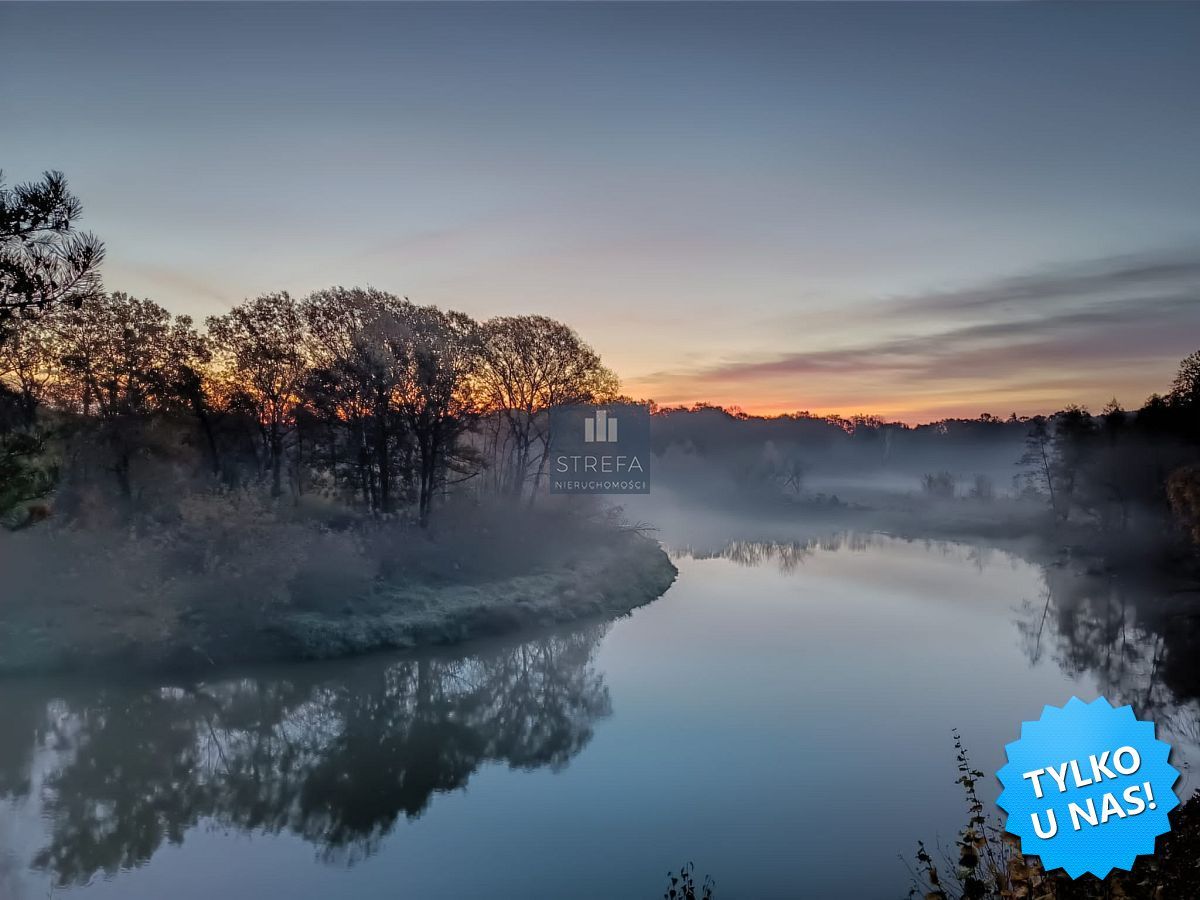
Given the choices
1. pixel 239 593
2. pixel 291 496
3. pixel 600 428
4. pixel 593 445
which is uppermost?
pixel 600 428

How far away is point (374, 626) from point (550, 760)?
12812 millimetres

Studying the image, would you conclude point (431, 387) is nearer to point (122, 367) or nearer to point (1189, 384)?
point (122, 367)

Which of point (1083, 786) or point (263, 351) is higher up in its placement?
point (263, 351)

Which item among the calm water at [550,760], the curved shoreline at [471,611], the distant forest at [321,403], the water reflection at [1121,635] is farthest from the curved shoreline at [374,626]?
the water reflection at [1121,635]

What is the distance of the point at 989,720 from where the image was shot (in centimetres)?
2250

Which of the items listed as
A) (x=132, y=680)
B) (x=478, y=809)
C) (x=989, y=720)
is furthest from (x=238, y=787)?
(x=989, y=720)

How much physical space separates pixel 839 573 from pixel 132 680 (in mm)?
43236

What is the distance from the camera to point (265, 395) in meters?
42.3

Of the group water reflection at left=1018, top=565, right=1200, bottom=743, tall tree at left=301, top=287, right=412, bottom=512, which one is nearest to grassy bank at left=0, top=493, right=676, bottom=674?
tall tree at left=301, top=287, right=412, bottom=512

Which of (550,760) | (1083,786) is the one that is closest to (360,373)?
(550,760)

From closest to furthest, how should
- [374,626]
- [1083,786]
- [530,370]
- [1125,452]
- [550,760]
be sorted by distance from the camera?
[1083,786]
[550,760]
[374,626]
[530,370]
[1125,452]

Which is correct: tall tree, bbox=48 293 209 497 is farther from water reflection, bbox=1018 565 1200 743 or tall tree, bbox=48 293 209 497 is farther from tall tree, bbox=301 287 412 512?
water reflection, bbox=1018 565 1200 743

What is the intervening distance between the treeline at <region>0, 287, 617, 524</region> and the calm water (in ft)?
45.5

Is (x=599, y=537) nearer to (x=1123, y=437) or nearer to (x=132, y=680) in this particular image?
(x=132, y=680)
